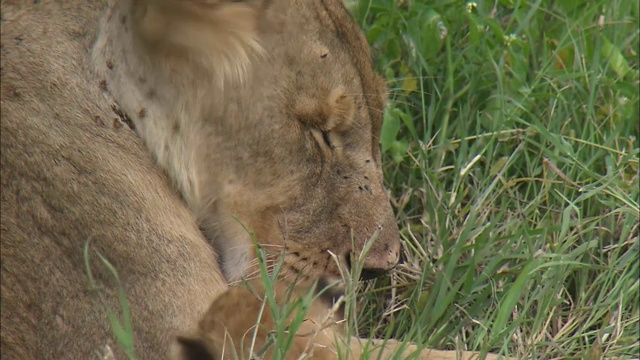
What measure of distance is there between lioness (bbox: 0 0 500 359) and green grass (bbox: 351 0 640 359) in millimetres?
348

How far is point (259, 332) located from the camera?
203 centimetres

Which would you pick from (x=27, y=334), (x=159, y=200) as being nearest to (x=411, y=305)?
(x=159, y=200)

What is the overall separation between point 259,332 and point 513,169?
1133 mm

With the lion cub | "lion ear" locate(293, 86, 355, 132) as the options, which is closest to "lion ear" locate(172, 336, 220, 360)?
the lion cub

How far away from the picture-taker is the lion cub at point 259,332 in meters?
1.93

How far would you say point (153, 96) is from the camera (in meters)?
2.03

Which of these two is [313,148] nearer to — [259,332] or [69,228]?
[259,332]

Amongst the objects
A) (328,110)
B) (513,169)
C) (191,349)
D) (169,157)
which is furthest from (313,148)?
(513,169)

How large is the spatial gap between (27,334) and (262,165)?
503mm

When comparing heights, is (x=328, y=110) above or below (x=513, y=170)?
above

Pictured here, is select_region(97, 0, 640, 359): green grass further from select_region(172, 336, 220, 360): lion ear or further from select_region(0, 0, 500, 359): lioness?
select_region(172, 336, 220, 360): lion ear

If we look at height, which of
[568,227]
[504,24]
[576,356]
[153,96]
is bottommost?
[576,356]

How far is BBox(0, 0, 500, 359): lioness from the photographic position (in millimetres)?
1916

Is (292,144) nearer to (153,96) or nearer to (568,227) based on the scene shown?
(153,96)
